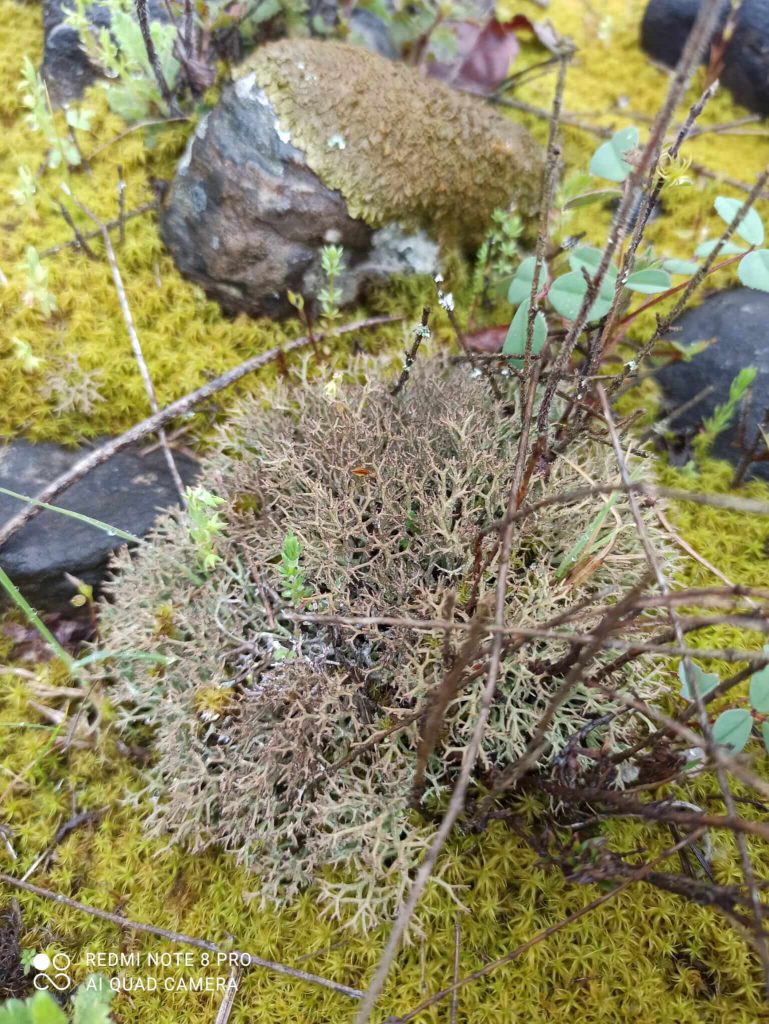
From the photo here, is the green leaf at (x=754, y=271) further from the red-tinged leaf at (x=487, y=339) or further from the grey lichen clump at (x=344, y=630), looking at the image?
the red-tinged leaf at (x=487, y=339)

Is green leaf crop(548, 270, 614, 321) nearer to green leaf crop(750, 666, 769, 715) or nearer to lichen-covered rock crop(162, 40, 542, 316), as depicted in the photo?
lichen-covered rock crop(162, 40, 542, 316)

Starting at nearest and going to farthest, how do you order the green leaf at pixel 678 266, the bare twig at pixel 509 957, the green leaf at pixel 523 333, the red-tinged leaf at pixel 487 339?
1. the bare twig at pixel 509 957
2. the green leaf at pixel 523 333
3. the green leaf at pixel 678 266
4. the red-tinged leaf at pixel 487 339

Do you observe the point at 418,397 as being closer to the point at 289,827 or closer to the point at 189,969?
the point at 289,827

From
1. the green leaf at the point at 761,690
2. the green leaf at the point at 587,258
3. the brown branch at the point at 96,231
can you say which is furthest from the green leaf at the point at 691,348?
the brown branch at the point at 96,231

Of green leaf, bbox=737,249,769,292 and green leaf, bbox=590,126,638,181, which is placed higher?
green leaf, bbox=590,126,638,181

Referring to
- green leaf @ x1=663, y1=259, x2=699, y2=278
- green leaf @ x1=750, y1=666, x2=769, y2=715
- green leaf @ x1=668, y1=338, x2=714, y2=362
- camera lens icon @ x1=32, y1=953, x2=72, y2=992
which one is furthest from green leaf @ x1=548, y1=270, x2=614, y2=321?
camera lens icon @ x1=32, y1=953, x2=72, y2=992

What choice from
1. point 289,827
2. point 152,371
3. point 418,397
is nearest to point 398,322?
point 418,397
